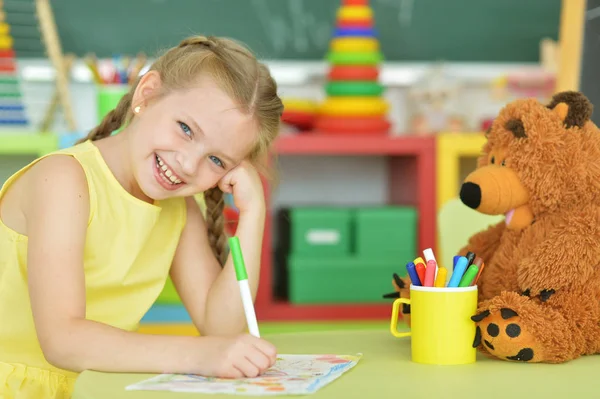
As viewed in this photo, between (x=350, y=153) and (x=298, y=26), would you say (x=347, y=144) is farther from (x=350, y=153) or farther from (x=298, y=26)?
(x=298, y=26)

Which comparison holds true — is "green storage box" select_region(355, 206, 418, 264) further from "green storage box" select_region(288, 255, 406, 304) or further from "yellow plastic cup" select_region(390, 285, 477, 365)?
"yellow plastic cup" select_region(390, 285, 477, 365)

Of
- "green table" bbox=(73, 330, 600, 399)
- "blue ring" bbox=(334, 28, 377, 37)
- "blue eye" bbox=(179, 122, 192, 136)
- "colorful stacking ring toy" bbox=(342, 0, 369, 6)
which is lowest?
"green table" bbox=(73, 330, 600, 399)

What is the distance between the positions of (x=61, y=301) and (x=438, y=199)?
159 cm

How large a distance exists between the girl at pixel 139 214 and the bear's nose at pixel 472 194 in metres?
0.29

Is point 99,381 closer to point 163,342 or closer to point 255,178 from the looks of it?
point 163,342

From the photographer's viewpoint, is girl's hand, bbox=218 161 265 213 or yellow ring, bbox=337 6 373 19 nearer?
girl's hand, bbox=218 161 265 213

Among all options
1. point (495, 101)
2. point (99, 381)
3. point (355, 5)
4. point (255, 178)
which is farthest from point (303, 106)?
point (99, 381)

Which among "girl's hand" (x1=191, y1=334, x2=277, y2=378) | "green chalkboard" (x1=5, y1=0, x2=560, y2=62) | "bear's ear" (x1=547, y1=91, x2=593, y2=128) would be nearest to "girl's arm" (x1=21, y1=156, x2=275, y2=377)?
"girl's hand" (x1=191, y1=334, x2=277, y2=378)

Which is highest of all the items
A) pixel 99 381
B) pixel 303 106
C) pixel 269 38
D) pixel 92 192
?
pixel 269 38

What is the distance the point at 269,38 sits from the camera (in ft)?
8.79

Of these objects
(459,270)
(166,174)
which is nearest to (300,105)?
(166,174)

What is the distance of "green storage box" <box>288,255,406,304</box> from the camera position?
238 cm

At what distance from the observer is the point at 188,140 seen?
1.07m

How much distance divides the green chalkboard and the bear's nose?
1638mm
